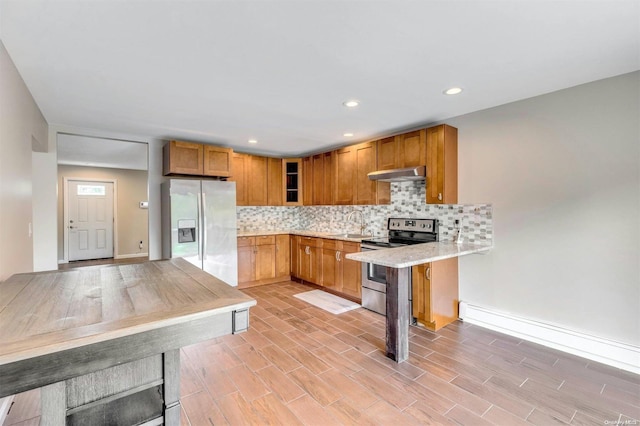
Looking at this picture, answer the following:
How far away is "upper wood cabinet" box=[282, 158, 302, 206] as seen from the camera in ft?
17.5

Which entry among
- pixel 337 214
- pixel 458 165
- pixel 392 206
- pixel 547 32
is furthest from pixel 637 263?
pixel 337 214

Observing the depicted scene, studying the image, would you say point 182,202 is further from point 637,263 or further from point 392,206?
point 637,263

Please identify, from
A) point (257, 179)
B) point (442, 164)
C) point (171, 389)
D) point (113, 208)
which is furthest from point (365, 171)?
point (113, 208)

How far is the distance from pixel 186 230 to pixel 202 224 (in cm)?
23

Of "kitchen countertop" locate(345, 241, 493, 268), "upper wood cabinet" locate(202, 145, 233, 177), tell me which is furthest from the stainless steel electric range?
"upper wood cabinet" locate(202, 145, 233, 177)

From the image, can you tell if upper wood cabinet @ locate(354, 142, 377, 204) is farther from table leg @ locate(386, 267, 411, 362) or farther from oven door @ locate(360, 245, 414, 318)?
table leg @ locate(386, 267, 411, 362)

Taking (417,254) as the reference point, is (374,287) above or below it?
below

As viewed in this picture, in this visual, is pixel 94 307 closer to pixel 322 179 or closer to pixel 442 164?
pixel 442 164

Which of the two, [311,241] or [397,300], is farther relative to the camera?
[311,241]

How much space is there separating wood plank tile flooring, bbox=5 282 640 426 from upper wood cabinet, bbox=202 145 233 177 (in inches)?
97.7

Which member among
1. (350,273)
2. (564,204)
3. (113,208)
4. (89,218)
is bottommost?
(350,273)

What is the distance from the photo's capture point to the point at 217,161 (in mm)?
4406

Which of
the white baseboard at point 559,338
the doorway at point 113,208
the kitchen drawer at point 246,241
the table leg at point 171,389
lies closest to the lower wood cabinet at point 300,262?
the kitchen drawer at point 246,241

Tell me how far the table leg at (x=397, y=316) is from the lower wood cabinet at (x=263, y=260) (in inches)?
109
